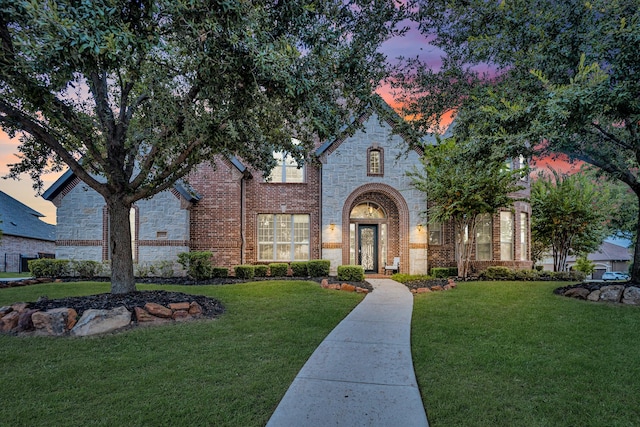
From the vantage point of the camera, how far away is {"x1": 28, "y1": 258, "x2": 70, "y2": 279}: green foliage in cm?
1394

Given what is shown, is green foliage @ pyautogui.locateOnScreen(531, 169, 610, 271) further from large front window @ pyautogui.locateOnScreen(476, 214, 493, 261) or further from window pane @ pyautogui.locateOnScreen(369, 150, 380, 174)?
window pane @ pyautogui.locateOnScreen(369, 150, 380, 174)

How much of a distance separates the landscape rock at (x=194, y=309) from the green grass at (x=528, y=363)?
424cm

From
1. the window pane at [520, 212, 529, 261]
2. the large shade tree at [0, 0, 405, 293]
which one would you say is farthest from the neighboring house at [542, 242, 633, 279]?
the large shade tree at [0, 0, 405, 293]

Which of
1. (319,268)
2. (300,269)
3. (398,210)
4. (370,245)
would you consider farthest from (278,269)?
(398,210)

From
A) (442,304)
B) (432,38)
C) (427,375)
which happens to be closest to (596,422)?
(427,375)

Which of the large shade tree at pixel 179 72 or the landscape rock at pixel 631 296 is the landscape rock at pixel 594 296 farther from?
the large shade tree at pixel 179 72

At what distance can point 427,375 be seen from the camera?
183 inches

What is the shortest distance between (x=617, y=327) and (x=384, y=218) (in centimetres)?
1022

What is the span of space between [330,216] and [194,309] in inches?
346

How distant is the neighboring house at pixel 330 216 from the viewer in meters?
15.5

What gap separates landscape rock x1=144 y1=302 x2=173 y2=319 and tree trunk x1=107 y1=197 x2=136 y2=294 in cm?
134

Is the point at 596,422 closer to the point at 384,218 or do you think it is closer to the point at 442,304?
the point at 442,304

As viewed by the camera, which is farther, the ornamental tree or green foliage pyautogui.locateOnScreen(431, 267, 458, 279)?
green foliage pyautogui.locateOnScreen(431, 267, 458, 279)

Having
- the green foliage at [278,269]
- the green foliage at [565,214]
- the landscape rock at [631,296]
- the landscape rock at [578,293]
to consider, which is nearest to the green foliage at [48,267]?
the green foliage at [278,269]
